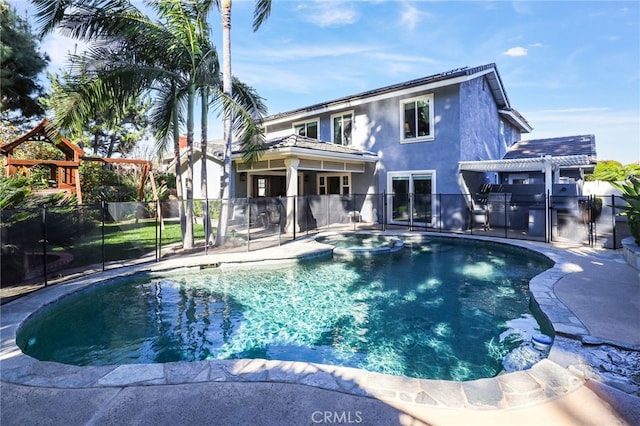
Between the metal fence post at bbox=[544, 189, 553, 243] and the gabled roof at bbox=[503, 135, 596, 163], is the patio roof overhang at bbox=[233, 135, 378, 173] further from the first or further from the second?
the gabled roof at bbox=[503, 135, 596, 163]

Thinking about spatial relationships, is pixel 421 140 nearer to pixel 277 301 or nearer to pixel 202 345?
pixel 277 301

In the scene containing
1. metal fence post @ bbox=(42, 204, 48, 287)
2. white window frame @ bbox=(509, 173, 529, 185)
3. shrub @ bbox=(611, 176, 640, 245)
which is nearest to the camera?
metal fence post @ bbox=(42, 204, 48, 287)

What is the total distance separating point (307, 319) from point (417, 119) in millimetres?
12299

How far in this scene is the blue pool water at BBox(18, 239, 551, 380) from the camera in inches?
192

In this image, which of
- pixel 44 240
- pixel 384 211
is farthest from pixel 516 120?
pixel 44 240

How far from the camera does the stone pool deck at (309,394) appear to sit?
289 cm

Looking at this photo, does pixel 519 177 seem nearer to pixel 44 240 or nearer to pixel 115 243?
pixel 115 243

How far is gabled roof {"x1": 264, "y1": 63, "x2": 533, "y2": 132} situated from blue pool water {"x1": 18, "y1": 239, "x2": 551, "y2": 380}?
8187 millimetres

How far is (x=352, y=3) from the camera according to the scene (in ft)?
48.9

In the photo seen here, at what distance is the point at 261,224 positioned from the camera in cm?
1317

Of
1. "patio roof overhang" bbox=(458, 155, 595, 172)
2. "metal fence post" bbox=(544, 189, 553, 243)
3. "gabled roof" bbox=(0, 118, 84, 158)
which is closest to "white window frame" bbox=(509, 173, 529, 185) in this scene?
"patio roof overhang" bbox=(458, 155, 595, 172)

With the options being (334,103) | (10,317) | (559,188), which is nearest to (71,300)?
(10,317)

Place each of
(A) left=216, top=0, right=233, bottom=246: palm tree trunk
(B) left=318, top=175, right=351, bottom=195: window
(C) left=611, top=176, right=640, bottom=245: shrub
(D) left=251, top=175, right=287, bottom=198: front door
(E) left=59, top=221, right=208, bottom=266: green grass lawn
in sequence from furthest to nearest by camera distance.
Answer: (D) left=251, top=175, right=287, bottom=198: front door
(B) left=318, top=175, right=351, bottom=195: window
(A) left=216, top=0, right=233, bottom=246: palm tree trunk
(E) left=59, top=221, right=208, bottom=266: green grass lawn
(C) left=611, top=176, right=640, bottom=245: shrub

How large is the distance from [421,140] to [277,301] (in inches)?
446
